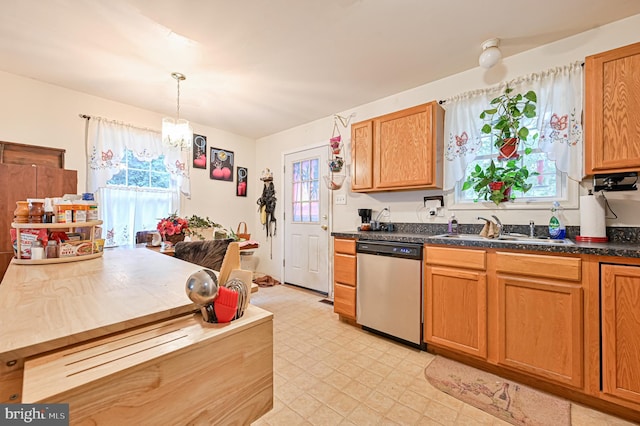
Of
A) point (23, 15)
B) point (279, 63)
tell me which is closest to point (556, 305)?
point (279, 63)

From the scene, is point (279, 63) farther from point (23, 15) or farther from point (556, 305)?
point (556, 305)

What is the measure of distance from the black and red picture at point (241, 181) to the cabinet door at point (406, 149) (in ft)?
8.39

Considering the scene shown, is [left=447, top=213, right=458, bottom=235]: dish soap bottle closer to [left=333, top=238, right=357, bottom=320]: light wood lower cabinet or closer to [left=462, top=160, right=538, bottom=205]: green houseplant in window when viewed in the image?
[left=462, top=160, right=538, bottom=205]: green houseplant in window

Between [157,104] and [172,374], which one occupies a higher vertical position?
[157,104]

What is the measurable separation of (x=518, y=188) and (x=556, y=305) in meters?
0.98

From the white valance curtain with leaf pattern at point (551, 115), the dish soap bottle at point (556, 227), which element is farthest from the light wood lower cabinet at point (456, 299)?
the white valance curtain with leaf pattern at point (551, 115)

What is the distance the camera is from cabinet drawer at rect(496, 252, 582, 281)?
1.57 metres

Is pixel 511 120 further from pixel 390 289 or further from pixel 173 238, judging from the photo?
pixel 173 238

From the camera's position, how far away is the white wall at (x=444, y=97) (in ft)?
6.09

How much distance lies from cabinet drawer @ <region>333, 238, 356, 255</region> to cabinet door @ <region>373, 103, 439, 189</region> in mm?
667

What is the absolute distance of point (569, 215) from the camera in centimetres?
201

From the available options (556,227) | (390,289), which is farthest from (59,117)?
(556,227)

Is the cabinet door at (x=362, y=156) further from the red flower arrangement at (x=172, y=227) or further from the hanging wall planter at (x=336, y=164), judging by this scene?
the red flower arrangement at (x=172, y=227)

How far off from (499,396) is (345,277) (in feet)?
4.73
